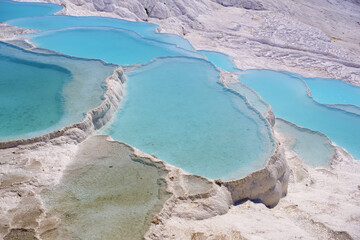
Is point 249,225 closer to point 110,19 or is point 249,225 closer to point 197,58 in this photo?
point 197,58

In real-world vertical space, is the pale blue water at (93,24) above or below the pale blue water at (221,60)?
above

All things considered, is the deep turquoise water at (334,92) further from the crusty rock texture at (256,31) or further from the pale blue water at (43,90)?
the pale blue water at (43,90)

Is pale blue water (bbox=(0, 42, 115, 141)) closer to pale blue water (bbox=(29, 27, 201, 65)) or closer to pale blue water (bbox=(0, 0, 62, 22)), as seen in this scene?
pale blue water (bbox=(29, 27, 201, 65))

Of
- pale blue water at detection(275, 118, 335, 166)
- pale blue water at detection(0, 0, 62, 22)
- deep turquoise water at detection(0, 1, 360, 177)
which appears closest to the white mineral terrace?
pale blue water at detection(275, 118, 335, 166)

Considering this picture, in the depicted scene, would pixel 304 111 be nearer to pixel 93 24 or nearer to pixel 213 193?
pixel 213 193

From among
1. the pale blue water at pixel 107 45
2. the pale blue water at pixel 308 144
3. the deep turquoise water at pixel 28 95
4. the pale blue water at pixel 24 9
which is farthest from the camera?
the pale blue water at pixel 24 9

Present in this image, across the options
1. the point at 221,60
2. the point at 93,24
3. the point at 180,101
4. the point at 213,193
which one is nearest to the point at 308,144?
the point at 180,101

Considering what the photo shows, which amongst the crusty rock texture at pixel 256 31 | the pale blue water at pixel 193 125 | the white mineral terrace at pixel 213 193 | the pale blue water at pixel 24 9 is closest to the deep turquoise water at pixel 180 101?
the pale blue water at pixel 193 125
